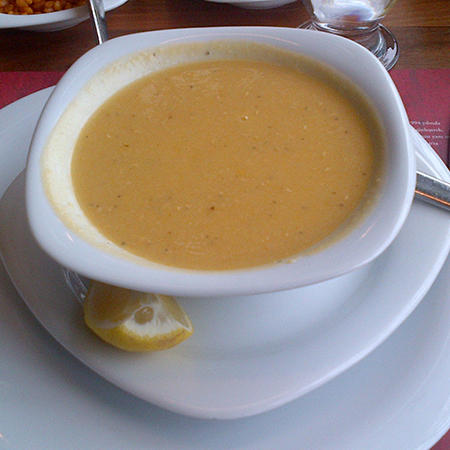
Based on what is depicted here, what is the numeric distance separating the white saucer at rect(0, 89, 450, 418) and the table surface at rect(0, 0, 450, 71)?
695 millimetres

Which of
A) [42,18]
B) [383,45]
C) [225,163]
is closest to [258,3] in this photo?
[383,45]

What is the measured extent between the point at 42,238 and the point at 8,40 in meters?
1.05

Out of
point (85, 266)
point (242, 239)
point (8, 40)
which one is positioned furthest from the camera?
point (8, 40)

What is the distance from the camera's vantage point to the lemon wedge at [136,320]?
0.74 meters

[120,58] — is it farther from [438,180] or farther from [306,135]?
[438,180]

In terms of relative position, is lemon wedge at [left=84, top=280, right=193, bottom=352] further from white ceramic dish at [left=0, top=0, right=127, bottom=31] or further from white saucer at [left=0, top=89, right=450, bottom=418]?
white ceramic dish at [left=0, top=0, right=127, bottom=31]

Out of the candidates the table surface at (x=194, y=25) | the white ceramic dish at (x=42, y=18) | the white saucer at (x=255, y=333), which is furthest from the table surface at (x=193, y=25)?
the white saucer at (x=255, y=333)

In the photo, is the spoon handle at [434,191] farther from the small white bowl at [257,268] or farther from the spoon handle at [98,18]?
the spoon handle at [98,18]

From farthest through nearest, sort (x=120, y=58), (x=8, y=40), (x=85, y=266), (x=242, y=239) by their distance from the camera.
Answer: (x=8, y=40), (x=120, y=58), (x=242, y=239), (x=85, y=266)

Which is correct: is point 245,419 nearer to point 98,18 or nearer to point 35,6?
point 98,18

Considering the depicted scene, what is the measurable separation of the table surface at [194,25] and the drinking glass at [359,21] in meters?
0.05

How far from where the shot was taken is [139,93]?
3.52 ft

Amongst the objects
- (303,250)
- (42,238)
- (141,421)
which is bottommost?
(141,421)

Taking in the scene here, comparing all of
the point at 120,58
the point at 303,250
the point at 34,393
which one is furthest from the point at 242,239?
the point at 120,58
